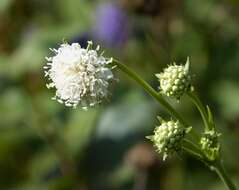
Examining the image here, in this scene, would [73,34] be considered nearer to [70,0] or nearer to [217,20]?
[70,0]

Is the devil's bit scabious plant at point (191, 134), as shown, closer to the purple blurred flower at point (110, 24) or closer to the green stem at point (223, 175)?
the green stem at point (223, 175)

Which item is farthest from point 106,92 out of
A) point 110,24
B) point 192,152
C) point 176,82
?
point 110,24

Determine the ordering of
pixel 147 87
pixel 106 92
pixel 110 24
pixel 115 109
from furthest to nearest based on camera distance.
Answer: pixel 110 24, pixel 115 109, pixel 106 92, pixel 147 87

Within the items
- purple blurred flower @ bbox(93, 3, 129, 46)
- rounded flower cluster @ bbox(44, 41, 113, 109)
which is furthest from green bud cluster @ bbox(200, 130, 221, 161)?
purple blurred flower @ bbox(93, 3, 129, 46)

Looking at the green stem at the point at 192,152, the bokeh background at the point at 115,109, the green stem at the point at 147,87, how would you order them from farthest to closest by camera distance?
1. the bokeh background at the point at 115,109
2. the green stem at the point at 192,152
3. the green stem at the point at 147,87

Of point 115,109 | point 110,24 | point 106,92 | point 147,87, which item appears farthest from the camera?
point 110,24

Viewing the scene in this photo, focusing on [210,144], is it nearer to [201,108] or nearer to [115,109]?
[201,108]

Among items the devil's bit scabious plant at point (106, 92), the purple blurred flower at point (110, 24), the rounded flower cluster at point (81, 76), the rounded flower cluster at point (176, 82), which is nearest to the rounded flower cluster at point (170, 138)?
the devil's bit scabious plant at point (106, 92)
